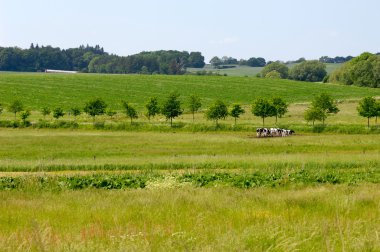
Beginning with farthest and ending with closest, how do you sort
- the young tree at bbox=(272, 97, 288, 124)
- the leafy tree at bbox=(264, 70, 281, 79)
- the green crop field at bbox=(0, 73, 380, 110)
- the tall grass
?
the leafy tree at bbox=(264, 70, 281, 79)
the green crop field at bbox=(0, 73, 380, 110)
the young tree at bbox=(272, 97, 288, 124)
the tall grass

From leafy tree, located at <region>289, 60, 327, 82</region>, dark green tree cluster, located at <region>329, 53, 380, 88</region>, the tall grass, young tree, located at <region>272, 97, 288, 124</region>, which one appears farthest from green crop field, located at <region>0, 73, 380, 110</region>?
the tall grass

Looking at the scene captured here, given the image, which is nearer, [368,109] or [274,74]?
[368,109]

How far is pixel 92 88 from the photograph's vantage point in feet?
423

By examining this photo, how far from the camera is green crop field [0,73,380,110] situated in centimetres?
11281

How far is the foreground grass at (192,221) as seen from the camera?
7.40 meters

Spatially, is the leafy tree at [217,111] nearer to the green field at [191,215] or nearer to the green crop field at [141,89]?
the green crop field at [141,89]

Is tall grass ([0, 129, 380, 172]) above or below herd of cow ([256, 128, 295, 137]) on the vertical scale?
above

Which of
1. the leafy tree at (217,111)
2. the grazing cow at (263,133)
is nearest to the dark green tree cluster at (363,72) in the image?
the leafy tree at (217,111)

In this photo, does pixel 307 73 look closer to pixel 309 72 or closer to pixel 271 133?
pixel 309 72

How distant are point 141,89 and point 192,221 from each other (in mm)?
119163

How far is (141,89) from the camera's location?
128 metres

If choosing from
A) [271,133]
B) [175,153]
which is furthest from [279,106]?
[175,153]

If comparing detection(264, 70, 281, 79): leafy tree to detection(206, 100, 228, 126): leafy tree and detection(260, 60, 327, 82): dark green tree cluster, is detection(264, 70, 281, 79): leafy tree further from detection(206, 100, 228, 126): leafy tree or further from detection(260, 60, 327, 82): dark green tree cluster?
detection(206, 100, 228, 126): leafy tree

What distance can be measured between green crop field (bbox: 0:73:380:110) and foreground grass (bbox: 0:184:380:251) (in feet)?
299
